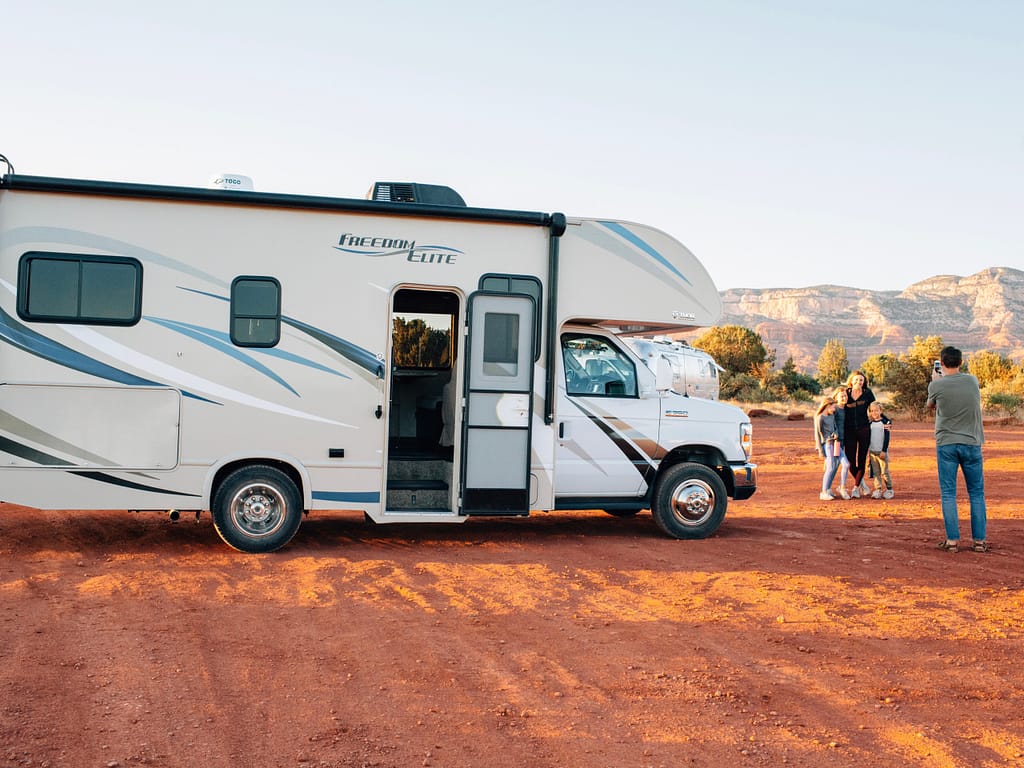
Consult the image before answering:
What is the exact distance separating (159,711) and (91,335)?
468cm

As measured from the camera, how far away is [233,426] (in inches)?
353

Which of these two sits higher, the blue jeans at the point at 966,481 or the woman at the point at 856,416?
the woman at the point at 856,416

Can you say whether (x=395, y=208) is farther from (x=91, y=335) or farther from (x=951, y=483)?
(x=951, y=483)

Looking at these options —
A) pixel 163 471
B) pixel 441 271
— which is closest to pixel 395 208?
pixel 441 271

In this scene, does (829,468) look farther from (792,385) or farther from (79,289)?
(792,385)

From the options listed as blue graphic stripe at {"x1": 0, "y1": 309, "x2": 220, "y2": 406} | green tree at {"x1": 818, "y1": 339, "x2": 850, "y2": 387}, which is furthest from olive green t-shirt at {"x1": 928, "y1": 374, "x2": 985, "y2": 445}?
green tree at {"x1": 818, "y1": 339, "x2": 850, "y2": 387}

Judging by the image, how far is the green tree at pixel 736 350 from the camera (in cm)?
4847

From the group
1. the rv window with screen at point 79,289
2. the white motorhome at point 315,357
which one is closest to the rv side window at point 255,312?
the white motorhome at point 315,357

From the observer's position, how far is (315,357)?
9.14 metres

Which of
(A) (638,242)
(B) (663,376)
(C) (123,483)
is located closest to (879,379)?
(B) (663,376)

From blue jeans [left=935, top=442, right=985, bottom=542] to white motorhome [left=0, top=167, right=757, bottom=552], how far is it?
7.47 ft

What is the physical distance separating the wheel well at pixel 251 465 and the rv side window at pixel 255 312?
1.06 m

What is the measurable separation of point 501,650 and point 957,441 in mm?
5790

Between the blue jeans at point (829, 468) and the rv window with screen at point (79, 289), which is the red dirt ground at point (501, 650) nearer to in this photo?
the rv window with screen at point (79, 289)
